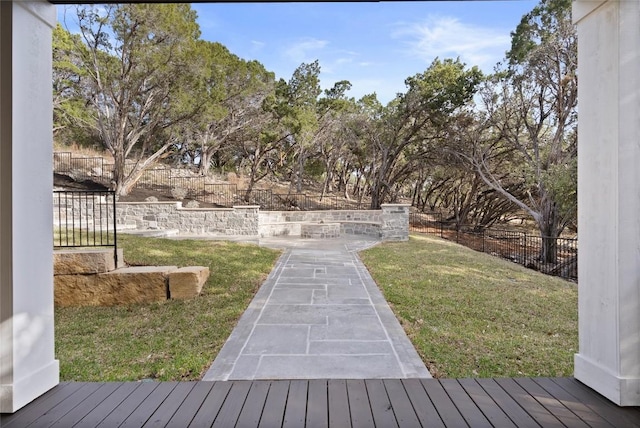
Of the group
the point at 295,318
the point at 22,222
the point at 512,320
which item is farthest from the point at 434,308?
the point at 22,222

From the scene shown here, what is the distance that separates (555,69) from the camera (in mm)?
9812

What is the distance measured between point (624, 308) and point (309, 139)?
1414 cm

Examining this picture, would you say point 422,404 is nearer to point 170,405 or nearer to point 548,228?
point 170,405

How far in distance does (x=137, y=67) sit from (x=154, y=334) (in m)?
10.4

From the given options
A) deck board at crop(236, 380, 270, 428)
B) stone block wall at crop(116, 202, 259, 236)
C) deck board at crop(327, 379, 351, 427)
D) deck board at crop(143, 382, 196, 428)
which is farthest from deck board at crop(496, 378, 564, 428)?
stone block wall at crop(116, 202, 259, 236)

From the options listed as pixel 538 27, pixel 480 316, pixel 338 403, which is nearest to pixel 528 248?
pixel 538 27

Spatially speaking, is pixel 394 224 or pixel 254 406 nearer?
pixel 254 406

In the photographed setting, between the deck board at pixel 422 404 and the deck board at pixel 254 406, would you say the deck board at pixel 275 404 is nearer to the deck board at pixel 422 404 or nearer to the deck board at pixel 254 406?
the deck board at pixel 254 406

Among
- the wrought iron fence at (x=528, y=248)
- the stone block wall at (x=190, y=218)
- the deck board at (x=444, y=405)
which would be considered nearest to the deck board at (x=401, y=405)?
the deck board at (x=444, y=405)

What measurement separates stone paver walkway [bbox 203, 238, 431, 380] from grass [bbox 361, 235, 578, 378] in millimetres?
Result: 219

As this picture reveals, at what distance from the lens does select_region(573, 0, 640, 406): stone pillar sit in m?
1.93

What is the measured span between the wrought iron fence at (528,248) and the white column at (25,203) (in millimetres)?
7942

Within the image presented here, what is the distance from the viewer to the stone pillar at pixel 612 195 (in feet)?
6.33

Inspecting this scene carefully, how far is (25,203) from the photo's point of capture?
77.9 inches
